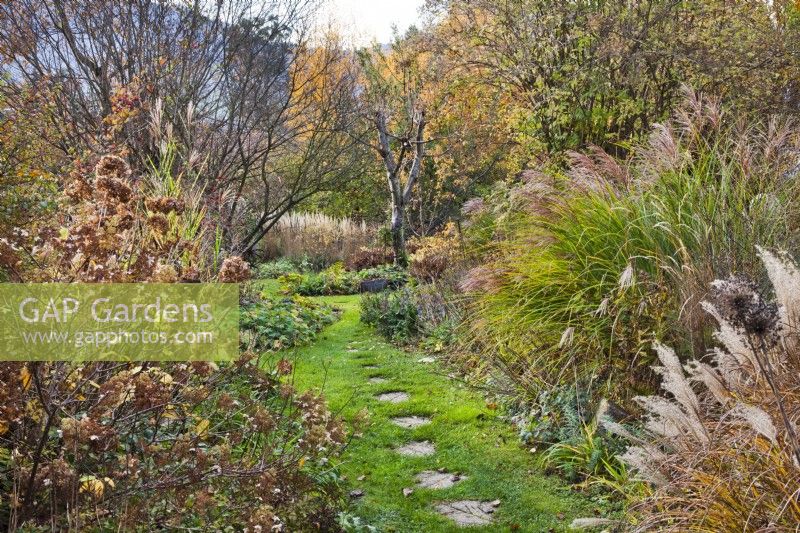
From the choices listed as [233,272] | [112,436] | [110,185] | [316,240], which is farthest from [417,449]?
[316,240]

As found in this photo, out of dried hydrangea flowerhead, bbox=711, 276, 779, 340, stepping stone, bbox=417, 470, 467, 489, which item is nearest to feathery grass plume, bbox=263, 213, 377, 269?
stepping stone, bbox=417, 470, 467, 489

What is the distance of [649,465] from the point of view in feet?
8.17

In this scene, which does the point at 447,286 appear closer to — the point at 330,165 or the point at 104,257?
the point at 330,165

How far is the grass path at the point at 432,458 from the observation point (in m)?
3.27

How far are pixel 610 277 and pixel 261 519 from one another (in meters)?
2.77

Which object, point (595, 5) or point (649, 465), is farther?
point (595, 5)

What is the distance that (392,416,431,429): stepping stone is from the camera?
4.65m

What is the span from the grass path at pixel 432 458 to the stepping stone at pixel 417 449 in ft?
0.13

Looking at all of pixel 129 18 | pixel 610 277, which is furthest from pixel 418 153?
pixel 610 277

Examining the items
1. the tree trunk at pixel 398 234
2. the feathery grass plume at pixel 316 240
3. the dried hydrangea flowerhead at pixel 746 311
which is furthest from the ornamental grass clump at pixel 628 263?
the feathery grass plume at pixel 316 240

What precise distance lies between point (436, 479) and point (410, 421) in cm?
100

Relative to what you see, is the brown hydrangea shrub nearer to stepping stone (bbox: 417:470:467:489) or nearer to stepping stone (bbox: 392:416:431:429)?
stepping stone (bbox: 417:470:467:489)

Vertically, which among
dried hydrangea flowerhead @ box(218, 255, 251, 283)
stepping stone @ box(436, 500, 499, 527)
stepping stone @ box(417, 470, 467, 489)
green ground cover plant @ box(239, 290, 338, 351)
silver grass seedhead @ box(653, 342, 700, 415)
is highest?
dried hydrangea flowerhead @ box(218, 255, 251, 283)

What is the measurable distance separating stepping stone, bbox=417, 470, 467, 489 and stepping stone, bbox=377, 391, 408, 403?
4.49 ft
